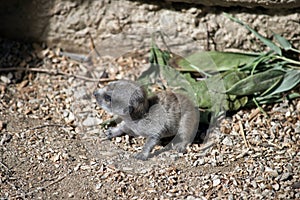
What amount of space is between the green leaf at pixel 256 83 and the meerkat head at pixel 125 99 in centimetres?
56

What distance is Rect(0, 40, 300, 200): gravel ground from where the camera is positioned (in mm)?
3092

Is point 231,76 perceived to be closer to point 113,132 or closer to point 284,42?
point 284,42

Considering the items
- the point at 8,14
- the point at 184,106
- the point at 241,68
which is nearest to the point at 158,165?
the point at 184,106

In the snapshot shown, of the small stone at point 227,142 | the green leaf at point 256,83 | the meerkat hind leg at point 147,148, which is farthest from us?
the green leaf at point 256,83

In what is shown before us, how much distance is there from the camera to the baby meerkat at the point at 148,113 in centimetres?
339

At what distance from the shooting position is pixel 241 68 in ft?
12.3

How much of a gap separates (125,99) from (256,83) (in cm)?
85

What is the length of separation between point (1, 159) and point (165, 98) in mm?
1000

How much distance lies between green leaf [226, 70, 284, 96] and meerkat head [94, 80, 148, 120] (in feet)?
1.85

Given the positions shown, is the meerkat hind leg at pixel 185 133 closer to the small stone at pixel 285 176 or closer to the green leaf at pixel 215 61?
the green leaf at pixel 215 61

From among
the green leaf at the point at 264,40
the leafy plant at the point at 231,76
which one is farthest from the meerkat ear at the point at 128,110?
the green leaf at the point at 264,40

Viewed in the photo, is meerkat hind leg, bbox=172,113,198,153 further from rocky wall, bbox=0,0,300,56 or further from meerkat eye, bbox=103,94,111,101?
rocky wall, bbox=0,0,300,56


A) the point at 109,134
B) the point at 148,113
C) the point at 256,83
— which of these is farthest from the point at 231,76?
the point at 109,134

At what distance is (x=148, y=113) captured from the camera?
3.48 metres
